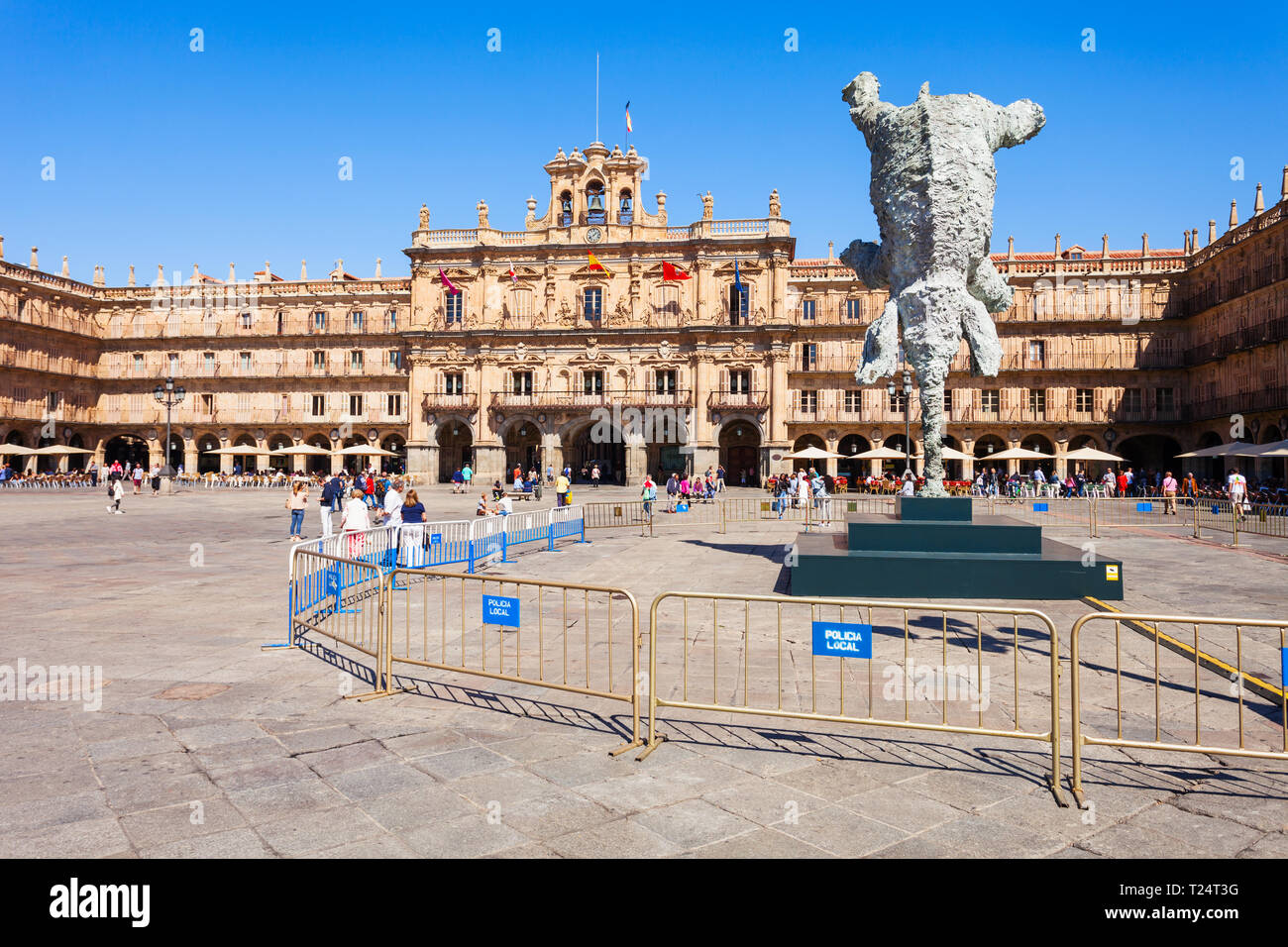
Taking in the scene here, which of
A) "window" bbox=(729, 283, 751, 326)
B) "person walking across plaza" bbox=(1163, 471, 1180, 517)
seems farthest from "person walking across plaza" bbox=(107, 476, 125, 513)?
"person walking across plaza" bbox=(1163, 471, 1180, 517)

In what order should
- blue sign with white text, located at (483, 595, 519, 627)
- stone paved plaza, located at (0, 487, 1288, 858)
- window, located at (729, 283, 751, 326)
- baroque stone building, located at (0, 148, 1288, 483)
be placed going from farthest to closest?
window, located at (729, 283, 751, 326) < baroque stone building, located at (0, 148, 1288, 483) < blue sign with white text, located at (483, 595, 519, 627) < stone paved plaza, located at (0, 487, 1288, 858)

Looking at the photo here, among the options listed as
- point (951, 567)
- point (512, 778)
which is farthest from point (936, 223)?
point (512, 778)

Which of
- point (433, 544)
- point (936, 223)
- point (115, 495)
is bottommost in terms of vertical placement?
point (433, 544)

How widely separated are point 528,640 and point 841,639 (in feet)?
11.8

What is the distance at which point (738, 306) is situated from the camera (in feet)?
132

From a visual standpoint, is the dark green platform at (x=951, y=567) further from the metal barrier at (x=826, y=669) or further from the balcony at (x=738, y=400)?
the balcony at (x=738, y=400)

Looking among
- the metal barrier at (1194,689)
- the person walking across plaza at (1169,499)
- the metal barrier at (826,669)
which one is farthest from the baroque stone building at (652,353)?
the metal barrier at (1194,689)

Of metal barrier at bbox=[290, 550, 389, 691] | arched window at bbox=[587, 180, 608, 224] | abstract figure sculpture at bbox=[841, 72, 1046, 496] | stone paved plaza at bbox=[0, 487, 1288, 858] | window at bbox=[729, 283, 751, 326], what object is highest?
arched window at bbox=[587, 180, 608, 224]

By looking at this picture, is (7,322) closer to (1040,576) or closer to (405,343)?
(405,343)

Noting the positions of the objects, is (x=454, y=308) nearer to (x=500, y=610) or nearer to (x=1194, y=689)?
(x=500, y=610)

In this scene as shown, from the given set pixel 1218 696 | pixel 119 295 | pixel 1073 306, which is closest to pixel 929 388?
pixel 1218 696

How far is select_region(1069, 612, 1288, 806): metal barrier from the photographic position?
12.5 feet

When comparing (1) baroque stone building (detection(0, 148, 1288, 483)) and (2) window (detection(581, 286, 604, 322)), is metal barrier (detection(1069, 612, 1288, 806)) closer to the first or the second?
(1) baroque stone building (detection(0, 148, 1288, 483))

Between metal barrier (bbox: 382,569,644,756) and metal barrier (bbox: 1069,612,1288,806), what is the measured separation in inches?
92.5
